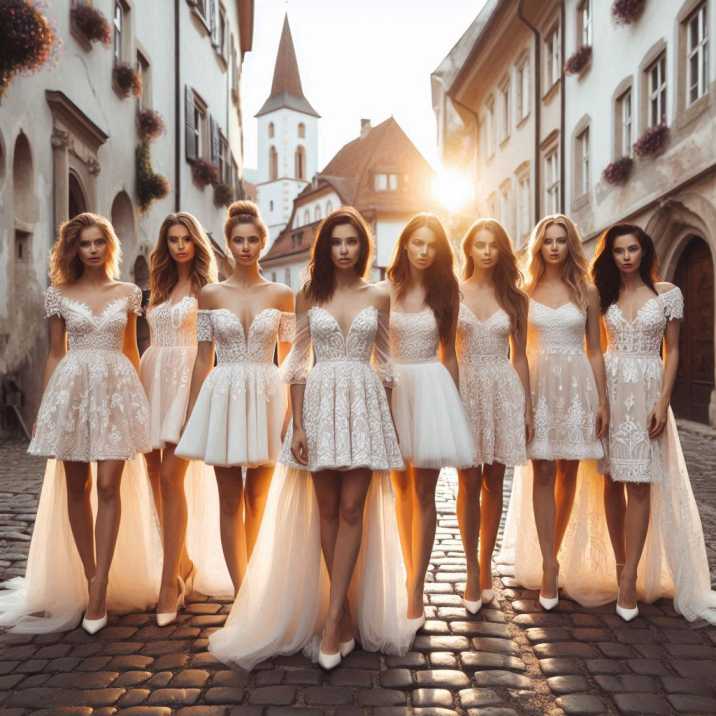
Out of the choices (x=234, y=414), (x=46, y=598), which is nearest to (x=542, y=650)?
(x=234, y=414)

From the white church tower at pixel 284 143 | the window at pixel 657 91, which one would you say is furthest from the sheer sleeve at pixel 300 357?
the white church tower at pixel 284 143

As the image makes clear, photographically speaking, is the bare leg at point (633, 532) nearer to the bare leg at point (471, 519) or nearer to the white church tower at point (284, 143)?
the bare leg at point (471, 519)

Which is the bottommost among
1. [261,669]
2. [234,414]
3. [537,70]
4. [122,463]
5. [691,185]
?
[261,669]

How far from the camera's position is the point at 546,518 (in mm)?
4746

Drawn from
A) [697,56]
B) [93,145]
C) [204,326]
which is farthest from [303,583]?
[697,56]

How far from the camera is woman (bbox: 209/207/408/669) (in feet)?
12.7

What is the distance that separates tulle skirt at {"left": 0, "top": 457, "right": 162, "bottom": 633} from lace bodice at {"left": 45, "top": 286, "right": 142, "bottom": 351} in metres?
0.74

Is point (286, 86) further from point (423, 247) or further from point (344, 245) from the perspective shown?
point (344, 245)

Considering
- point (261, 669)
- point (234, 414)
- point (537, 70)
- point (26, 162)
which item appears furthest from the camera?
point (537, 70)

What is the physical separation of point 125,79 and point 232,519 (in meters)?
12.3

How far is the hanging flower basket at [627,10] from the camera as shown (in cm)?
1475

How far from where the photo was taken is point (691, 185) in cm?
1275

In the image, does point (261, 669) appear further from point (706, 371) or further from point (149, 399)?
Result: point (706, 371)

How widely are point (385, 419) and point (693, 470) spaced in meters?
6.30
